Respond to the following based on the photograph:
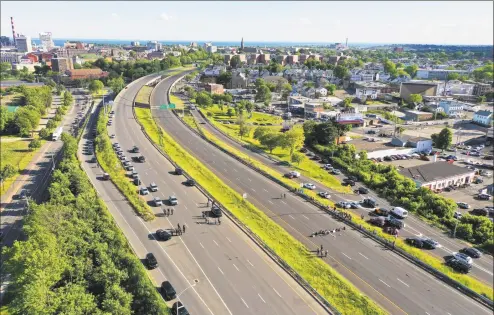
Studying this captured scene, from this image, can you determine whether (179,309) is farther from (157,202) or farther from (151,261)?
(157,202)

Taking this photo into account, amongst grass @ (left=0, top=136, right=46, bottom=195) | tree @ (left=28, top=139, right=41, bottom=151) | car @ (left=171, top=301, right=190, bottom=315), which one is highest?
car @ (left=171, top=301, right=190, bottom=315)

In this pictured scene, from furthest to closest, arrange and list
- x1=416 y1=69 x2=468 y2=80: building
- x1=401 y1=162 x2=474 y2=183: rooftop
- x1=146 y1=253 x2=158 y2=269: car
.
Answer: x1=416 y1=69 x2=468 y2=80: building → x1=401 y1=162 x2=474 y2=183: rooftop → x1=146 y1=253 x2=158 y2=269: car

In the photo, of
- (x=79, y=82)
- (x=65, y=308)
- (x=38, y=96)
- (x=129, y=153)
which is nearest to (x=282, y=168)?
(x=129, y=153)

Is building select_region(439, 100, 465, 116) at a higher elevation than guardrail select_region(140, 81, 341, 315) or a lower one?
higher

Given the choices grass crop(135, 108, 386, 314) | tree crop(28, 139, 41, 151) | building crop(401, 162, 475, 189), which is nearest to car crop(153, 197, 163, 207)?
grass crop(135, 108, 386, 314)

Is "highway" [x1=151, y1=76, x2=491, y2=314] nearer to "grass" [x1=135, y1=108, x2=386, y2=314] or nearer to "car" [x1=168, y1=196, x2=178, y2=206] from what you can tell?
"grass" [x1=135, y1=108, x2=386, y2=314]

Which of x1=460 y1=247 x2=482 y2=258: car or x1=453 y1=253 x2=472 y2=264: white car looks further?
x1=460 y1=247 x2=482 y2=258: car

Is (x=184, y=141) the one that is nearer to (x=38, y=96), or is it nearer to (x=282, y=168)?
(x=282, y=168)
